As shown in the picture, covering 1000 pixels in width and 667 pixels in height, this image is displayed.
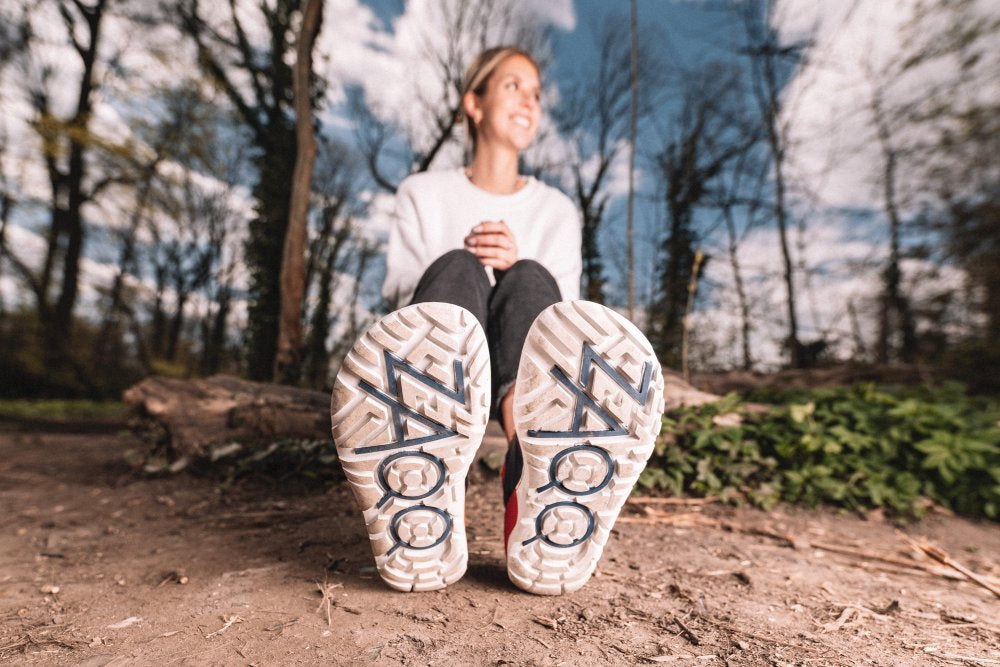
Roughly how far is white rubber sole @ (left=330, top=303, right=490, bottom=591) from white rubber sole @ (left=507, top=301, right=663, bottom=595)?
0.11 m

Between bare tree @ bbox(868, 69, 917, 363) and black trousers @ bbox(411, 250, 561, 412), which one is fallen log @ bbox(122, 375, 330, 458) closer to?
black trousers @ bbox(411, 250, 561, 412)

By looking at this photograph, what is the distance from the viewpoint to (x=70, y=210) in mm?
10797

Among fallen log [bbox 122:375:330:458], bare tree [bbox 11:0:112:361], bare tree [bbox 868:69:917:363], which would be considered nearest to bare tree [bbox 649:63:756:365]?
bare tree [bbox 868:69:917:363]

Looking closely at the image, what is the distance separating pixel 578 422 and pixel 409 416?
319mm

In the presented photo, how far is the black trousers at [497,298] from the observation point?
120 cm

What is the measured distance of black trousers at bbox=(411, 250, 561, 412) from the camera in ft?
3.92

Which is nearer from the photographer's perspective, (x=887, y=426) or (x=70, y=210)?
(x=887, y=426)

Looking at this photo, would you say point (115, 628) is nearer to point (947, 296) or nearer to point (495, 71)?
point (495, 71)

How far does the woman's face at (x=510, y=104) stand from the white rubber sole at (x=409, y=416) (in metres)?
0.87

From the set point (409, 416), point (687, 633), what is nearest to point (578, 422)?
point (409, 416)

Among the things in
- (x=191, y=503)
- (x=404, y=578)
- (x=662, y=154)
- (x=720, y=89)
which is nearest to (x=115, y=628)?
(x=404, y=578)

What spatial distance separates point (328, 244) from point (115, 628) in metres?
11.4

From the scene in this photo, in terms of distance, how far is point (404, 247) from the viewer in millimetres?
1566

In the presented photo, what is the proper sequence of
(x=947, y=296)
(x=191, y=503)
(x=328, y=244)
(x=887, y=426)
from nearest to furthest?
(x=191, y=503)
(x=887, y=426)
(x=947, y=296)
(x=328, y=244)
